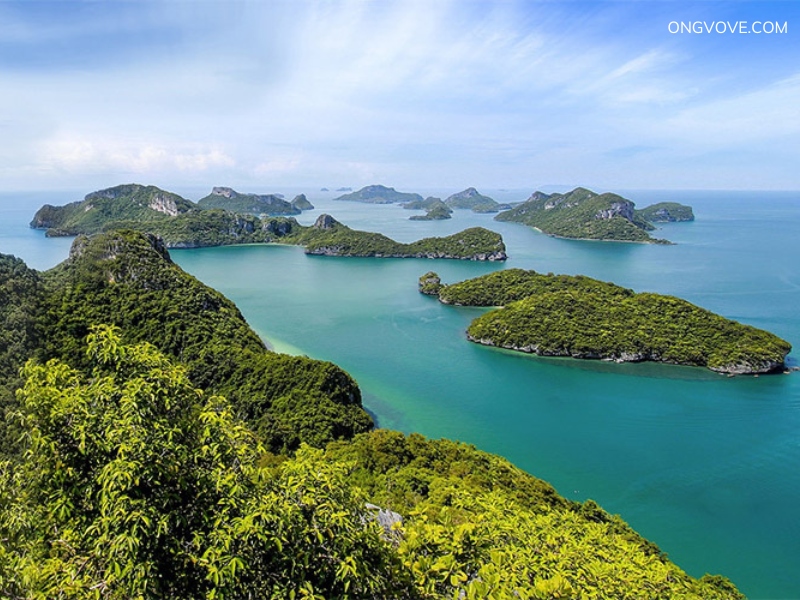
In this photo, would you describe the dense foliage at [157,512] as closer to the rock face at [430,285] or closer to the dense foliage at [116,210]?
the rock face at [430,285]

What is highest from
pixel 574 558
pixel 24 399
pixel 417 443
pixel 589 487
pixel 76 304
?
pixel 24 399

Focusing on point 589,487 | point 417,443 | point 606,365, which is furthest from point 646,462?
point 606,365

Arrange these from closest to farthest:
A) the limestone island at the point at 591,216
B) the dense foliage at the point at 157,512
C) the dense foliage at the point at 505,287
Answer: the dense foliage at the point at 157,512
the dense foliage at the point at 505,287
the limestone island at the point at 591,216

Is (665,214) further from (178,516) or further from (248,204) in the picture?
(178,516)

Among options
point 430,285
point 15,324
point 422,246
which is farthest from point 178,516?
point 422,246

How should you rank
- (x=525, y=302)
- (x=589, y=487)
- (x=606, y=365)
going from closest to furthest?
(x=589, y=487)
(x=606, y=365)
(x=525, y=302)

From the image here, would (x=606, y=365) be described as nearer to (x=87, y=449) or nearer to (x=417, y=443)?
(x=417, y=443)

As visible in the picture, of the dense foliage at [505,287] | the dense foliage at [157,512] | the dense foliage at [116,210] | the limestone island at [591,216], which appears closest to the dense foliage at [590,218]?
the limestone island at [591,216]
